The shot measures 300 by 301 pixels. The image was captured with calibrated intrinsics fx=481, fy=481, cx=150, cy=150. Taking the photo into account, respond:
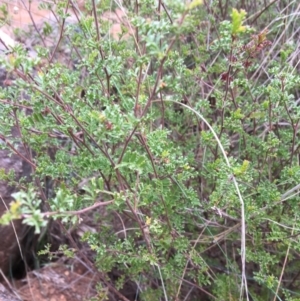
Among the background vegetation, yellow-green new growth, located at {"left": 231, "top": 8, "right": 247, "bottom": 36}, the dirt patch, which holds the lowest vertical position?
the dirt patch

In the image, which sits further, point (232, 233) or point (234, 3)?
point (234, 3)

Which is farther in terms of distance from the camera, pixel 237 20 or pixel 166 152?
pixel 166 152

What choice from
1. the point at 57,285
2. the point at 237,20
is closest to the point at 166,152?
the point at 237,20

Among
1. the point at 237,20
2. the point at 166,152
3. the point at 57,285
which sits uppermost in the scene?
the point at 237,20

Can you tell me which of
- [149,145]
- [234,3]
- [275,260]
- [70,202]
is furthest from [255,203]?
[234,3]

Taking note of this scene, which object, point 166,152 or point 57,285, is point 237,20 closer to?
point 166,152

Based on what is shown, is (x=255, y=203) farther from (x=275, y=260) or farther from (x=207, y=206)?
(x=275, y=260)

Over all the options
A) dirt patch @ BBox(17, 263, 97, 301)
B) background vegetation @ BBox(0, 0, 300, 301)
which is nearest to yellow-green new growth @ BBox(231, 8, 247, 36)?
background vegetation @ BBox(0, 0, 300, 301)

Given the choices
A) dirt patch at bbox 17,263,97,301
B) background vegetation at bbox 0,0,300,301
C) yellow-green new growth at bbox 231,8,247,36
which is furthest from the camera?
dirt patch at bbox 17,263,97,301

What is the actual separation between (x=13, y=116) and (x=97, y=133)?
400mm

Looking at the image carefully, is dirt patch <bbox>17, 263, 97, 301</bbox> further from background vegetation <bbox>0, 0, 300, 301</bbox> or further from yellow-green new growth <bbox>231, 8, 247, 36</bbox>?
yellow-green new growth <bbox>231, 8, 247, 36</bbox>

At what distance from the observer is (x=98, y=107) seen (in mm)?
1520

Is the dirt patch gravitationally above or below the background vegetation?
below

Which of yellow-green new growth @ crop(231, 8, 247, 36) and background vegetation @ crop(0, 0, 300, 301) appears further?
background vegetation @ crop(0, 0, 300, 301)
